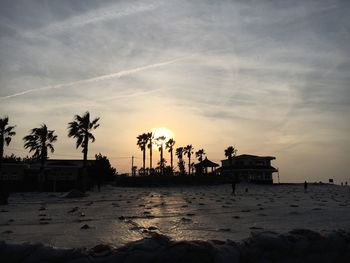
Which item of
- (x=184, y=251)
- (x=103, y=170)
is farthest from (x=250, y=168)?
(x=184, y=251)

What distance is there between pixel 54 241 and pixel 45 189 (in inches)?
1609

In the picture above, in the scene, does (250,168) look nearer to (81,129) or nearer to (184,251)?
(81,129)

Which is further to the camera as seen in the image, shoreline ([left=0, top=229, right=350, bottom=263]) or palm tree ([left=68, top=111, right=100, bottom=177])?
palm tree ([left=68, top=111, right=100, bottom=177])

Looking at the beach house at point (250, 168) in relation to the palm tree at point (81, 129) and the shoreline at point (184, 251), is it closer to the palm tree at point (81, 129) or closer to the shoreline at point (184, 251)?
the palm tree at point (81, 129)

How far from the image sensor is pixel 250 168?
3280 inches

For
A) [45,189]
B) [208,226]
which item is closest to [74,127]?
[45,189]

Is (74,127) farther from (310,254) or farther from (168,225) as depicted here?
(310,254)

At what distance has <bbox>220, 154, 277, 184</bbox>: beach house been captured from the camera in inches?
3287

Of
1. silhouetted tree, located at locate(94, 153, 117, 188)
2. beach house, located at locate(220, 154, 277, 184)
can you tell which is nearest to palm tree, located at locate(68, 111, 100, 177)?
silhouetted tree, located at locate(94, 153, 117, 188)

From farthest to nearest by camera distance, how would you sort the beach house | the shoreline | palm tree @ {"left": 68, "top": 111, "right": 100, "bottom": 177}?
the beach house, palm tree @ {"left": 68, "top": 111, "right": 100, "bottom": 177}, the shoreline

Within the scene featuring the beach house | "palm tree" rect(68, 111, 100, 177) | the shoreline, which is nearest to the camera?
the shoreline

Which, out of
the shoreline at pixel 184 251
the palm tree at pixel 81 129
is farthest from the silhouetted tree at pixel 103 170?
the shoreline at pixel 184 251

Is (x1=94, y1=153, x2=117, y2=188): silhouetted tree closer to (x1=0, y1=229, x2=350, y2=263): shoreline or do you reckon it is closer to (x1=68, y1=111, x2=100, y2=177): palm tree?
(x1=68, y1=111, x2=100, y2=177): palm tree

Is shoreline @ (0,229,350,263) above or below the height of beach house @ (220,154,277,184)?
below
